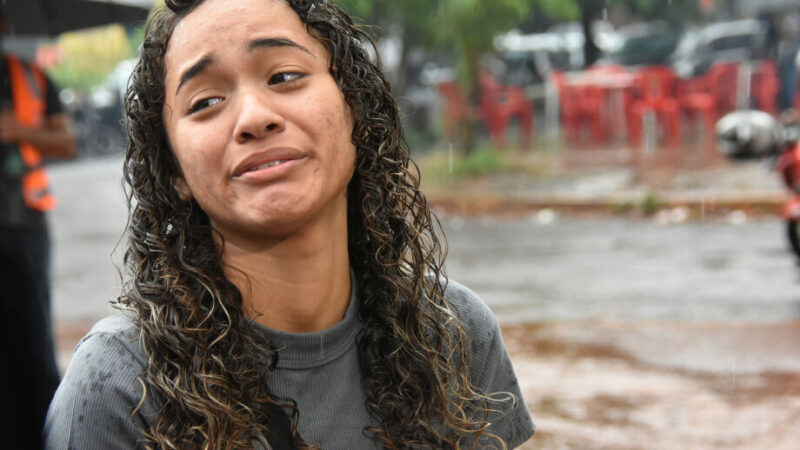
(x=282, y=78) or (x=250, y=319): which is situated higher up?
(x=282, y=78)

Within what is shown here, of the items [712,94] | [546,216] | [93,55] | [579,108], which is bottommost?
[579,108]

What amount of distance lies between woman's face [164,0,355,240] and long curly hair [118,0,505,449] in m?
0.05

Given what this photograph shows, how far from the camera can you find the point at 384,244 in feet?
7.20

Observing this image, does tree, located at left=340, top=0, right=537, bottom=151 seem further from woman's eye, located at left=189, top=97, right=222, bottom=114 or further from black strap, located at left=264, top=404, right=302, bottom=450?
black strap, located at left=264, top=404, right=302, bottom=450

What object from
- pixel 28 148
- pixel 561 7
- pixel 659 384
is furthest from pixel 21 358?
pixel 561 7

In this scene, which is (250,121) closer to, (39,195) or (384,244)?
(384,244)

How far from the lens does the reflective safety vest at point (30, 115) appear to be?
14.4 feet

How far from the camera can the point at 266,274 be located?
6.61 feet

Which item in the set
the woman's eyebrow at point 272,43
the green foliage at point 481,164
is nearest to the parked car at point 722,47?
the green foliage at point 481,164

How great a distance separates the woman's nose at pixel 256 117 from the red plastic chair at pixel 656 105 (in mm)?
14733

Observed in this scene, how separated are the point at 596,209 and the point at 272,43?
32.7 feet

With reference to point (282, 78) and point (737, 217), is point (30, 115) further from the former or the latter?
point (737, 217)

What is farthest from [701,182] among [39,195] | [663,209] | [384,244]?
[384,244]

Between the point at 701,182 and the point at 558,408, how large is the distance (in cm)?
Answer: 789
